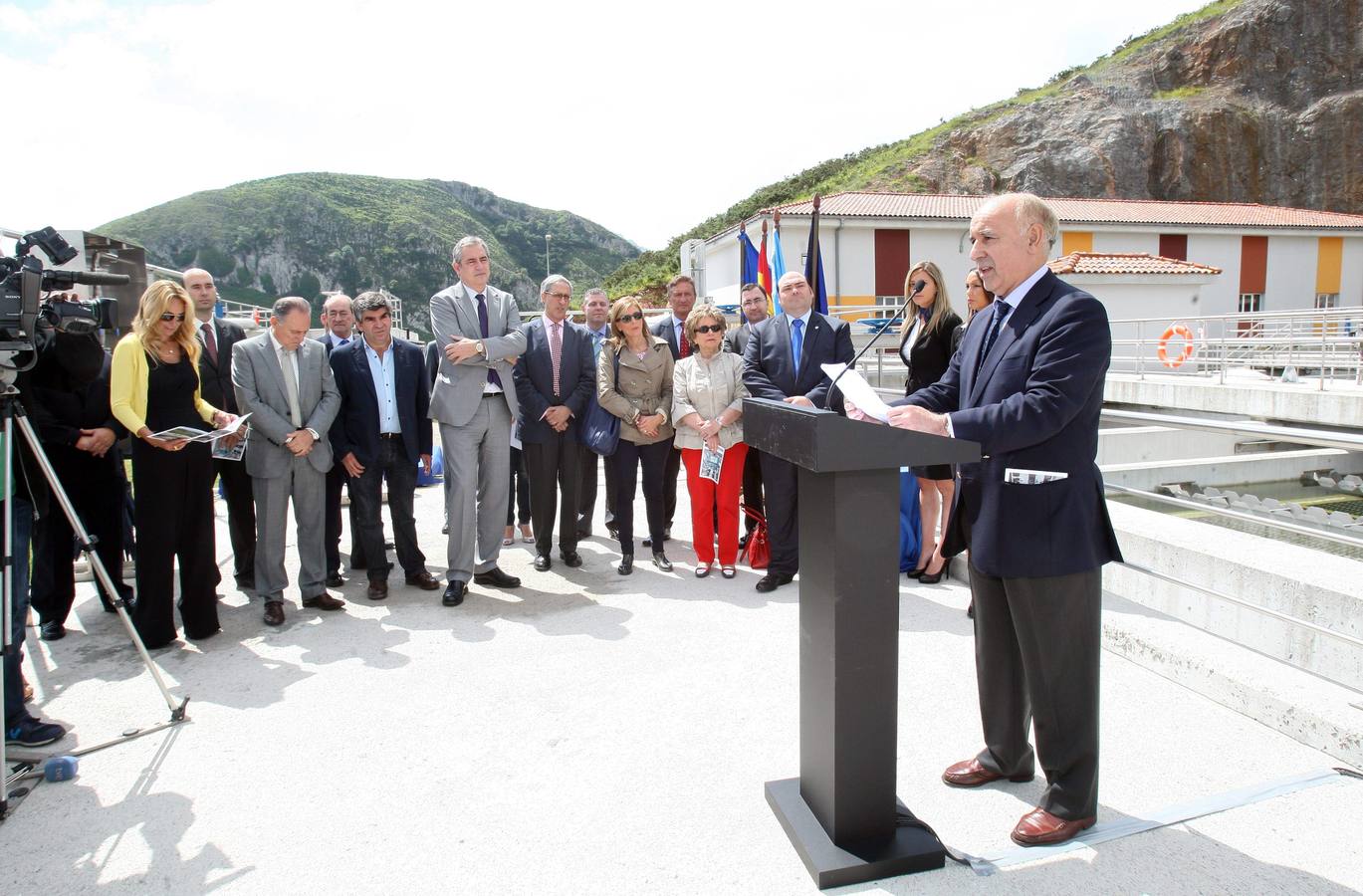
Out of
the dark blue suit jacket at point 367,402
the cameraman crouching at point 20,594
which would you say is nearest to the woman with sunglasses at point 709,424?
the dark blue suit jacket at point 367,402

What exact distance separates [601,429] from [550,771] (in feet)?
9.92

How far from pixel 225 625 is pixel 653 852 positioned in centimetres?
347

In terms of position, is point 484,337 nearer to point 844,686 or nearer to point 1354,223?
point 844,686

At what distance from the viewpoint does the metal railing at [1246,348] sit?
598 inches

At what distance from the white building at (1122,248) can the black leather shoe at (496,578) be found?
22.8m

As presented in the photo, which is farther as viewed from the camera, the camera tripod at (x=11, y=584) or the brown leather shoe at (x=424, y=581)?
the brown leather shoe at (x=424, y=581)

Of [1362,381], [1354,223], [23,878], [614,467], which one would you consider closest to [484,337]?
[614,467]

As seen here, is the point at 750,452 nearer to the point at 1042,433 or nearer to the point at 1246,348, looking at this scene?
the point at 1042,433

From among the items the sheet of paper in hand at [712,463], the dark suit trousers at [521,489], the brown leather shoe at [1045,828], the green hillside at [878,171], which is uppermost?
the green hillside at [878,171]

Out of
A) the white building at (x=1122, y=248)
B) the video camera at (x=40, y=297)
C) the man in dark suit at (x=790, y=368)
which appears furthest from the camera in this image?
the white building at (x=1122, y=248)

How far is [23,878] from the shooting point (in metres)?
2.36

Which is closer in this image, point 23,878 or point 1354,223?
point 23,878

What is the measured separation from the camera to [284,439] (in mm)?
4684

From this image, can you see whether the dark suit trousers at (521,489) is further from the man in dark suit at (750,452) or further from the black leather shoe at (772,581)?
the black leather shoe at (772,581)
